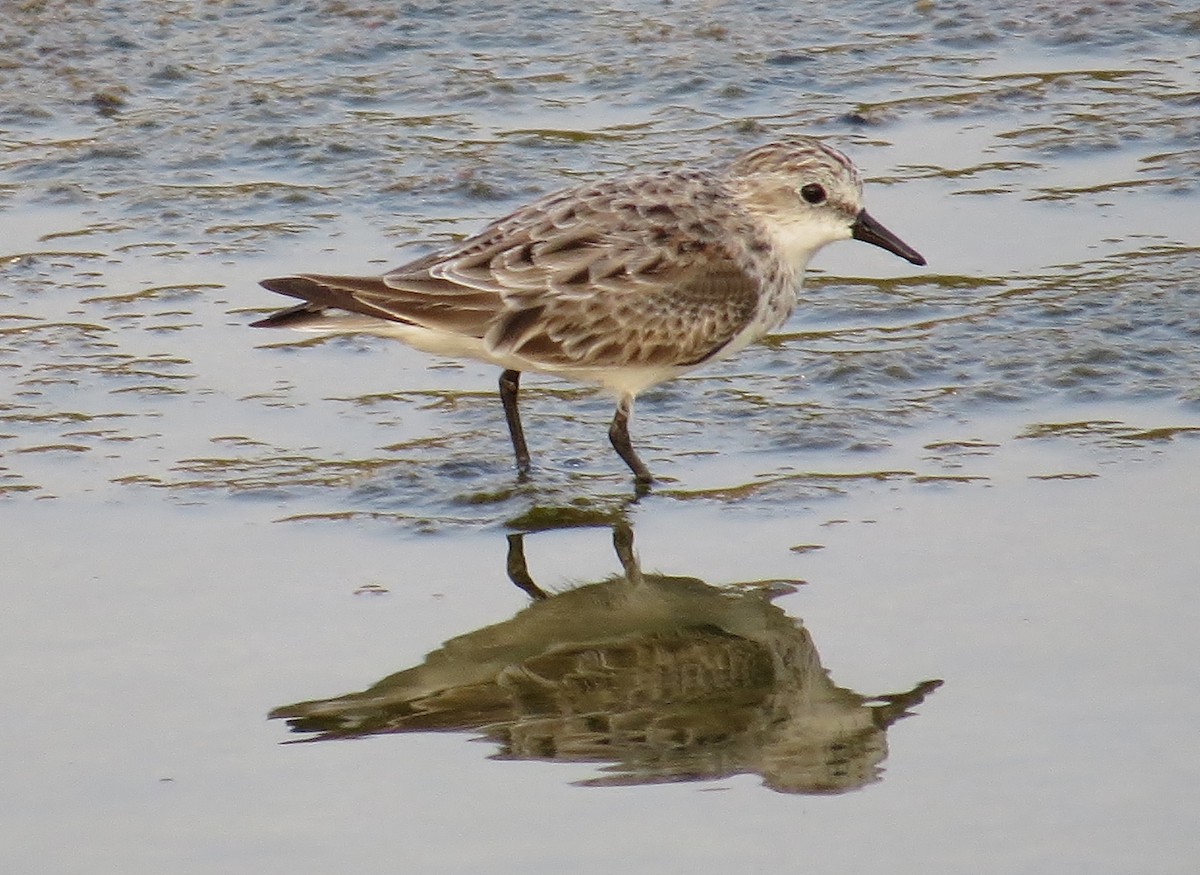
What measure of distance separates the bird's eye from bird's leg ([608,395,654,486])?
3.21ft

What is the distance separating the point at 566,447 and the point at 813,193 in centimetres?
123

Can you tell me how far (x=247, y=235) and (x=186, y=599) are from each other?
3.07 metres

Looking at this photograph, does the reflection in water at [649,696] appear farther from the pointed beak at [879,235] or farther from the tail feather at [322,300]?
the pointed beak at [879,235]

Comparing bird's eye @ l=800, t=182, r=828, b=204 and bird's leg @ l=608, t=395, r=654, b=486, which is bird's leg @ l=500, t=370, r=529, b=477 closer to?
bird's leg @ l=608, t=395, r=654, b=486

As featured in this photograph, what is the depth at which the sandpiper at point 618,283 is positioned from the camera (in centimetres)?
686

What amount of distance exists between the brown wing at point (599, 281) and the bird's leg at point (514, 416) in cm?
23

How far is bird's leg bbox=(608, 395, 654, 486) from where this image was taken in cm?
700

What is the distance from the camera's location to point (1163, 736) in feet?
16.7

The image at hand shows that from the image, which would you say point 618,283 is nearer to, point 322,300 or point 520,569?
point 322,300

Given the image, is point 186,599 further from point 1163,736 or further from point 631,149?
point 631,149

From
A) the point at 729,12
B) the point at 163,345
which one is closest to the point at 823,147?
the point at 163,345

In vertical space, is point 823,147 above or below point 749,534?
above

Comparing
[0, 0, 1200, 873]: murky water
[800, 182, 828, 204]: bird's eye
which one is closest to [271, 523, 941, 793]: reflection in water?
[0, 0, 1200, 873]: murky water

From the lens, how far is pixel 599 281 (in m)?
7.07
